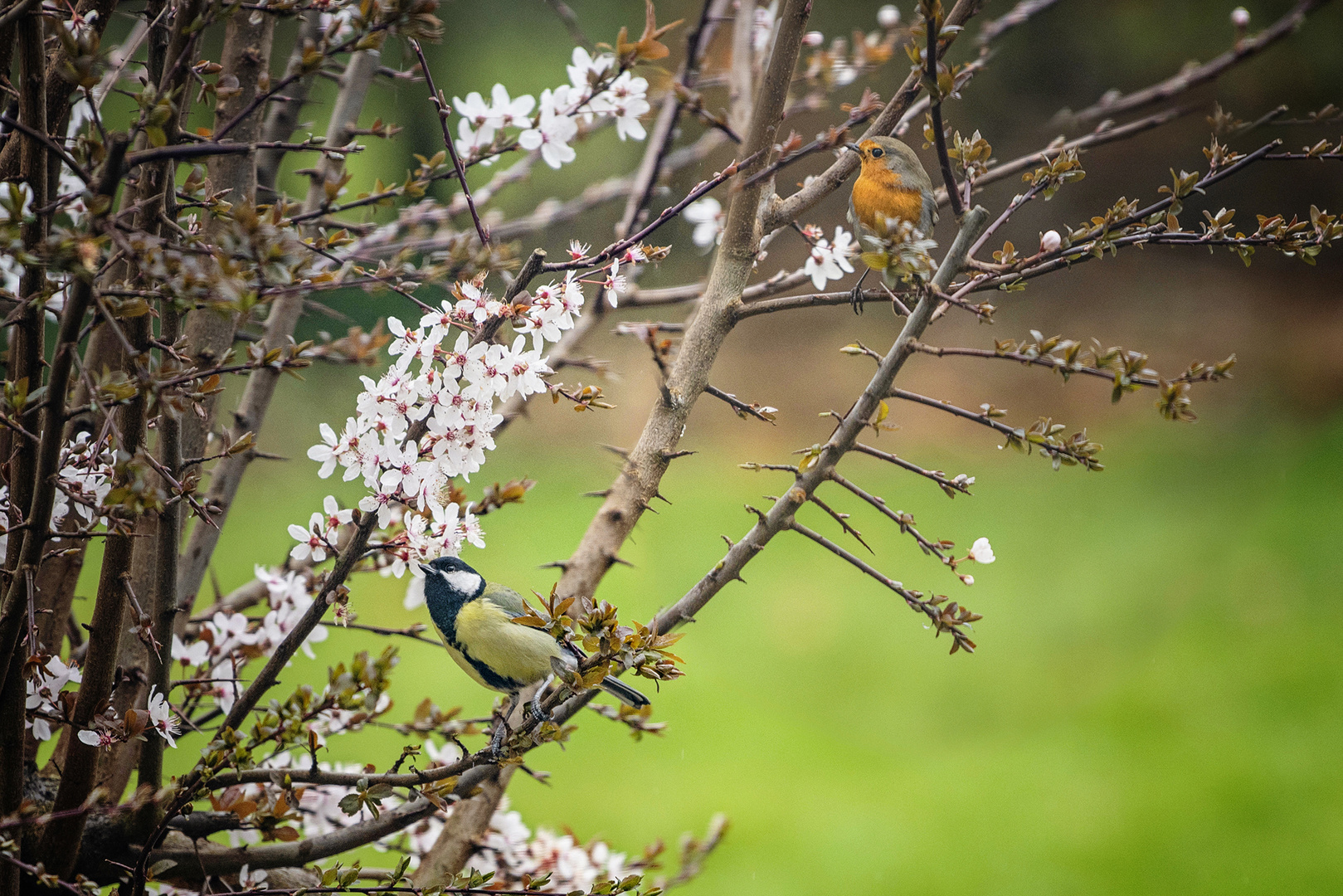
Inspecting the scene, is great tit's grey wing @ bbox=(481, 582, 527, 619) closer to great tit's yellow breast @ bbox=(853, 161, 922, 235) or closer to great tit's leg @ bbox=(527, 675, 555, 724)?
great tit's leg @ bbox=(527, 675, 555, 724)

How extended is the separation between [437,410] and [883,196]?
22.3 inches

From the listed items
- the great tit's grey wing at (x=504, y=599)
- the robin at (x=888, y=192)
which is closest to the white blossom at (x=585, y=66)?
the robin at (x=888, y=192)

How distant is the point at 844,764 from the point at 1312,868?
3.84 ft

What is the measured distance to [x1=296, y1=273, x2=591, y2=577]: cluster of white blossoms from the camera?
28.0 inches

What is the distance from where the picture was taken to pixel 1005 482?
4156mm

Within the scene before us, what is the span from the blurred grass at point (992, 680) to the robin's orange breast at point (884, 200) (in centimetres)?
187

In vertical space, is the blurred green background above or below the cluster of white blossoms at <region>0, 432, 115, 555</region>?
above

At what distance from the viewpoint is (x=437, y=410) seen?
0.72 metres

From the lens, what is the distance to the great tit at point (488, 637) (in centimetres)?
90

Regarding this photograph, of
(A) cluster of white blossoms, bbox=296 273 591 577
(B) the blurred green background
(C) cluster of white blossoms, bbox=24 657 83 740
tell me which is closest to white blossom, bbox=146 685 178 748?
(C) cluster of white blossoms, bbox=24 657 83 740

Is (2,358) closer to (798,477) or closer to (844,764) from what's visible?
(798,477)

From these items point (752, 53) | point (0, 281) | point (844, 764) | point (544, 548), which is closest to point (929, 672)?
point (844, 764)

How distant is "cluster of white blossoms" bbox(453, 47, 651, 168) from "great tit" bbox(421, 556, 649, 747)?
0.43m

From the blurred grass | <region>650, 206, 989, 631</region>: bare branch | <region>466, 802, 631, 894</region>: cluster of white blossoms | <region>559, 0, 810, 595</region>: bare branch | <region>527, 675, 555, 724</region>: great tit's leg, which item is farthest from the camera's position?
the blurred grass
